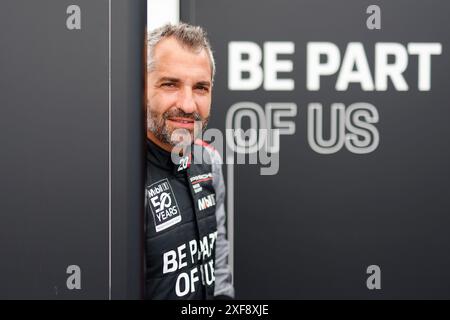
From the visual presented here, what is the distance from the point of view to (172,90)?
1127 mm

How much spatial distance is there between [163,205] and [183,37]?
1.53ft

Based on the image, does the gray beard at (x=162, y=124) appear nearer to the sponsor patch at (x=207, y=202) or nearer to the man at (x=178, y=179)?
the man at (x=178, y=179)

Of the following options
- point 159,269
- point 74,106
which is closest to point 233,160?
point 159,269

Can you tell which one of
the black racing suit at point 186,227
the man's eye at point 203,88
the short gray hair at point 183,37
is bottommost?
the black racing suit at point 186,227

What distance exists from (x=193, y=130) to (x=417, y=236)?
73cm

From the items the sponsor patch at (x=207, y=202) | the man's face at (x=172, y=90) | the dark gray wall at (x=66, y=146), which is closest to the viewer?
the dark gray wall at (x=66, y=146)

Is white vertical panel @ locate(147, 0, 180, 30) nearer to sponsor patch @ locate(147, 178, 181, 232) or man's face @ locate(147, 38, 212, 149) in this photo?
man's face @ locate(147, 38, 212, 149)

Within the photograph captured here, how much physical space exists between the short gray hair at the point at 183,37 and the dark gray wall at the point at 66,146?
106 millimetres

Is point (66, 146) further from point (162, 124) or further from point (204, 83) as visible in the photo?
point (204, 83)

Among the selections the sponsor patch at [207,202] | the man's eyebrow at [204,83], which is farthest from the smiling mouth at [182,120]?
the sponsor patch at [207,202]

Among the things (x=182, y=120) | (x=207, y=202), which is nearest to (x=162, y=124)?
(x=182, y=120)

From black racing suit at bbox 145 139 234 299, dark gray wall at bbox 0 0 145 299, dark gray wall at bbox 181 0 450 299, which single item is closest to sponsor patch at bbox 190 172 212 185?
black racing suit at bbox 145 139 234 299

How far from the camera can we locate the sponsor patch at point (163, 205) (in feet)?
3.72

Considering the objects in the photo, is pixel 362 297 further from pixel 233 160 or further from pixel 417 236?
pixel 233 160
